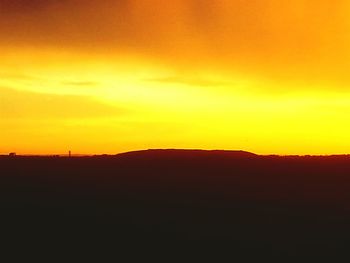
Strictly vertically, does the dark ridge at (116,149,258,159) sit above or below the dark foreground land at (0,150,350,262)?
above

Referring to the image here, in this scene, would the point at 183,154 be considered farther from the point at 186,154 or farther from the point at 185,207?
the point at 185,207

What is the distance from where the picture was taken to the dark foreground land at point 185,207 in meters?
23.8

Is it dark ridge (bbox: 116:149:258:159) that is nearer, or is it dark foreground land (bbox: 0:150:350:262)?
dark foreground land (bbox: 0:150:350:262)

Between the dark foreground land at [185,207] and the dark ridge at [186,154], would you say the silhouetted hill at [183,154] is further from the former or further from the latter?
the dark foreground land at [185,207]

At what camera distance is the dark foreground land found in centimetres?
2377

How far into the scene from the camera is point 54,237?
2358 centimetres

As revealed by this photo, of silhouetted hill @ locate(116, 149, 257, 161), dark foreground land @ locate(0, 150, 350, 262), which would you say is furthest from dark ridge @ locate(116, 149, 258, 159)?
dark foreground land @ locate(0, 150, 350, 262)

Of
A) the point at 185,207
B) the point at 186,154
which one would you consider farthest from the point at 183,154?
the point at 185,207

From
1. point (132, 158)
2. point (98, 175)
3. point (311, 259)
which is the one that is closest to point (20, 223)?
point (311, 259)

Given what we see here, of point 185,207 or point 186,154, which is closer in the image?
point 185,207

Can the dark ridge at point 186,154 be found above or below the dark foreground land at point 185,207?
above

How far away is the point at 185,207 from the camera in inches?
1236

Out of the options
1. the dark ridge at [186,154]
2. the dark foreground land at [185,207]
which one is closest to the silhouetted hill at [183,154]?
the dark ridge at [186,154]

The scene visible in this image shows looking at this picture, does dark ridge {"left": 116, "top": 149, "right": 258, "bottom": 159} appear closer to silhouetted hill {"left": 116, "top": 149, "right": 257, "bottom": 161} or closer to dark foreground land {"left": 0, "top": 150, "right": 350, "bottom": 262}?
silhouetted hill {"left": 116, "top": 149, "right": 257, "bottom": 161}
